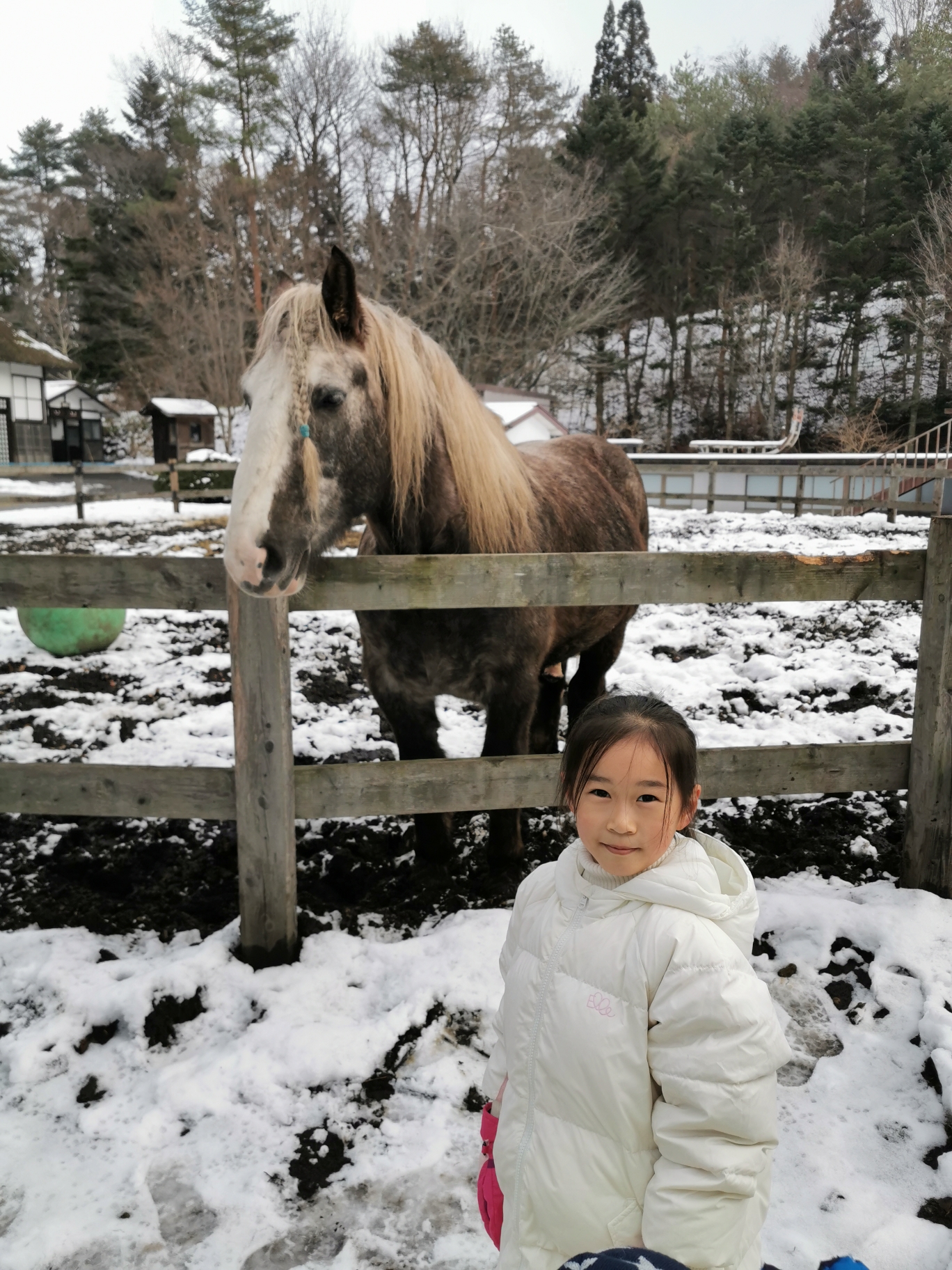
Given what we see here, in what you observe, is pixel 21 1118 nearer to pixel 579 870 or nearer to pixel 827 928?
pixel 579 870

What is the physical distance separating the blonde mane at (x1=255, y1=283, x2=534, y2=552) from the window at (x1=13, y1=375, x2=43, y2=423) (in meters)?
29.9

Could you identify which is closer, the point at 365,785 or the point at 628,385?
the point at 365,785

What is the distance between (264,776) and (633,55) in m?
48.2

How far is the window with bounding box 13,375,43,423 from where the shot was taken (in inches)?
1077

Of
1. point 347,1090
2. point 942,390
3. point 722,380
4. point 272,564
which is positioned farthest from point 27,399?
point 942,390

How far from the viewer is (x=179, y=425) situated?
88.3ft

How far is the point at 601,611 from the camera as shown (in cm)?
363

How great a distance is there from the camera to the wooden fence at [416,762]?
2449mm

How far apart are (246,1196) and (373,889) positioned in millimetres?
1317

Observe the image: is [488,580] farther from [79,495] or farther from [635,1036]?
[79,495]

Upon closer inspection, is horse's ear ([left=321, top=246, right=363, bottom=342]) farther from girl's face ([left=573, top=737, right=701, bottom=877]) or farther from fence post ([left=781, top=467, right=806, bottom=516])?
fence post ([left=781, top=467, right=806, bottom=516])

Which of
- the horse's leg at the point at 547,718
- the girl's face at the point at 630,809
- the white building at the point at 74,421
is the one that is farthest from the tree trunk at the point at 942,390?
the white building at the point at 74,421

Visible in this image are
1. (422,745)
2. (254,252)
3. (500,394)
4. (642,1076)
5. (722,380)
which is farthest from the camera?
(722,380)

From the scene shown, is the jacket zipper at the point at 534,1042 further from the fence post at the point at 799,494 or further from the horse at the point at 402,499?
the fence post at the point at 799,494
